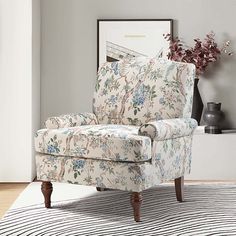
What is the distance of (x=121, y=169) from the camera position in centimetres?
303

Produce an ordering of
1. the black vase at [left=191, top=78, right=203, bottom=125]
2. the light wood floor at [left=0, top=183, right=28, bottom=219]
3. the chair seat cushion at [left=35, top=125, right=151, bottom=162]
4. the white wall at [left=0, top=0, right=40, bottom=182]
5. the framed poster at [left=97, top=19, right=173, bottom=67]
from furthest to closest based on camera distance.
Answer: the framed poster at [left=97, top=19, right=173, bottom=67], the black vase at [left=191, top=78, right=203, bottom=125], the white wall at [left=0, top=0, right=40, bottom=182], the light wood floor at [left=0, top=183, right=28, bottom=219], the chair seat cushion at [left=35, top=125, right=151, bottom=162]

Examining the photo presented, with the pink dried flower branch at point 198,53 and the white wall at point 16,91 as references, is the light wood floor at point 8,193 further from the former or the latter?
the pink dried flower branch at point 198,53

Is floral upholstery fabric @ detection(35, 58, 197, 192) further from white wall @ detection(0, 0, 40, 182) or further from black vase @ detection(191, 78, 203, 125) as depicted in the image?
black vase @ detection(191, 78, 203, 125)

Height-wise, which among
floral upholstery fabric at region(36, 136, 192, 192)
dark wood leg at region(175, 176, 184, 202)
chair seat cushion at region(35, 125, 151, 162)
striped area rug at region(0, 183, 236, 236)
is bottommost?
striped area rug at region(0, 183, 236, 236)

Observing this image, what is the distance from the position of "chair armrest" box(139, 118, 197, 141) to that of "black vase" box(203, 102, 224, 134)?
1.02 metres

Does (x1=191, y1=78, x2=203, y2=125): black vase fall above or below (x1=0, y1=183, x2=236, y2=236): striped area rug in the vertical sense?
above

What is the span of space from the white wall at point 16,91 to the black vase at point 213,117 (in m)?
1.49

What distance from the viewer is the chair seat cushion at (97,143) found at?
2.99m

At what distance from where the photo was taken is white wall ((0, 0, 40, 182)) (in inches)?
167

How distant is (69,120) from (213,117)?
4.91 feet

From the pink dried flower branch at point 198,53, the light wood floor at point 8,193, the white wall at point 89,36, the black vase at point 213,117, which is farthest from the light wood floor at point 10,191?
the pink dried flower branch at point 198,53

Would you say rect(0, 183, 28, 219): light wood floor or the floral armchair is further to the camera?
rect(0, 183, 28, 219): light wood floor

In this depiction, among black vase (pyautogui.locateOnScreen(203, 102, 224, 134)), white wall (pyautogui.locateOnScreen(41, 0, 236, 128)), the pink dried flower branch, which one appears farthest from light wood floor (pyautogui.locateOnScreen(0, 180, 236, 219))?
the pink dried flower branch

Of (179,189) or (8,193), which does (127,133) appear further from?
(8,193)
